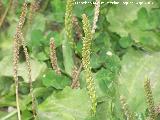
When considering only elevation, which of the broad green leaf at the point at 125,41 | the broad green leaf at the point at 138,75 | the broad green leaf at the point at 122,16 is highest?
the broad green leaf at the point at 122,16

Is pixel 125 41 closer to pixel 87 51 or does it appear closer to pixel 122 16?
pixel 122 16

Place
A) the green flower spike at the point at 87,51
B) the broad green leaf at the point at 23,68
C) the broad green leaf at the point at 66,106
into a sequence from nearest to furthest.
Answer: the green flower spike at the point at 87,51, the broad green leaf at the point at 66,106, the broad green leaf at the point at 23,68

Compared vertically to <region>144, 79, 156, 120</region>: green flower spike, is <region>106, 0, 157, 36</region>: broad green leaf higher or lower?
higher

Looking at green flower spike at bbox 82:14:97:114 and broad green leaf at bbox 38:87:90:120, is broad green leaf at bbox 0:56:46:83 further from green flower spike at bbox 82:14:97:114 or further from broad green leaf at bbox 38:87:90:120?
green flower spike at bbox 82:14:97:114

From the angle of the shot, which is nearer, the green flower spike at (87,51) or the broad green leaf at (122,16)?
the green flower spike at (87,51)

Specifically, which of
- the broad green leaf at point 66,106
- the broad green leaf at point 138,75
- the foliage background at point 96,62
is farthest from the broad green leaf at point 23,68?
the broad green leaf at point 138,75

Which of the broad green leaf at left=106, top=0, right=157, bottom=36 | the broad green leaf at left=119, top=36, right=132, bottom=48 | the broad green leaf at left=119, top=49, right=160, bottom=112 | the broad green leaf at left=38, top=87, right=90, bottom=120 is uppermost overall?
the broad green leaf at left=106, top=0, right=157, bottom=36

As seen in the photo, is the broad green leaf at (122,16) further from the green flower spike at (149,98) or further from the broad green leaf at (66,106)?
the green flower spike at (149,98)

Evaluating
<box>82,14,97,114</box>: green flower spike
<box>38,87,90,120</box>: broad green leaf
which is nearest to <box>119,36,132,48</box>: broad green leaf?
<box>38,87,90,120</box>: broad green leaf
